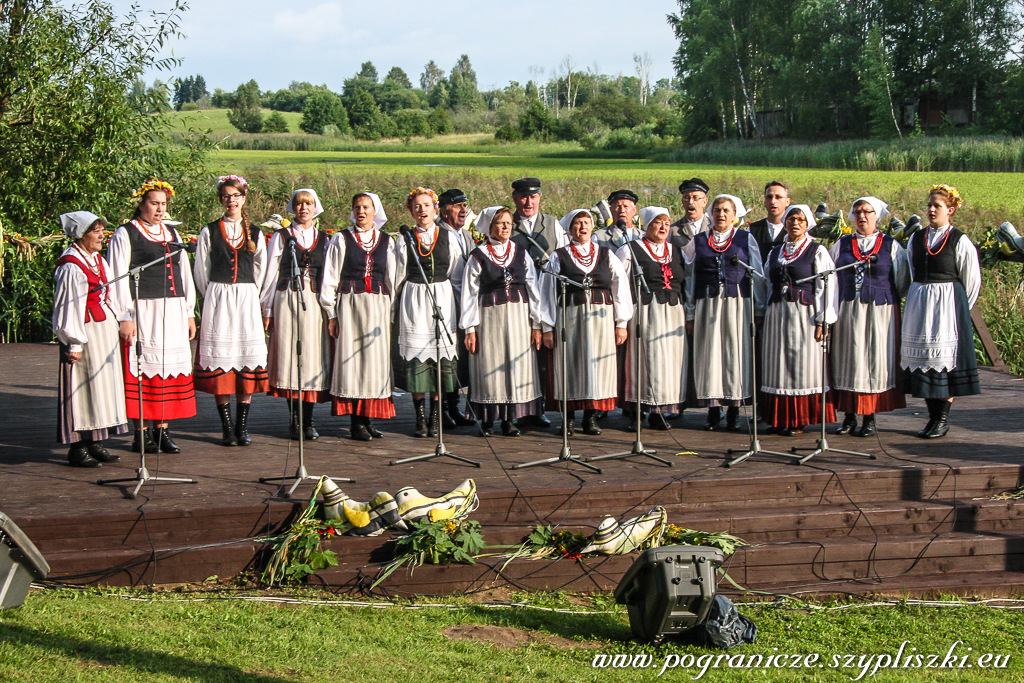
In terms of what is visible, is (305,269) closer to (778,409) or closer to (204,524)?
(204,524)

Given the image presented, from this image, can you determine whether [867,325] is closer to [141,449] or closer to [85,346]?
[141,449]

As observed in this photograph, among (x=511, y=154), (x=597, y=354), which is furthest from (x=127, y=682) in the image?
(x=511, y=154)

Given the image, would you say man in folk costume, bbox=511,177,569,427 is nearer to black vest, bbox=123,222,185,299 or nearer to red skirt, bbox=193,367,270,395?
red skirt, bbox=193,367,270,395

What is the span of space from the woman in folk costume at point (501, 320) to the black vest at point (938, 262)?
2.82 meters

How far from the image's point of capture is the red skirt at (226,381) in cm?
672

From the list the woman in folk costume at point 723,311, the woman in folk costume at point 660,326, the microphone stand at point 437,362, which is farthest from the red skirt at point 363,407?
the woman in folk costume at point 723,311

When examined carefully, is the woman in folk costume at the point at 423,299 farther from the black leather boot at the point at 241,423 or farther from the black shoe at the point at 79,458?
the black shoe at the point at 79,458

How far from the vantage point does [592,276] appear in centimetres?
704

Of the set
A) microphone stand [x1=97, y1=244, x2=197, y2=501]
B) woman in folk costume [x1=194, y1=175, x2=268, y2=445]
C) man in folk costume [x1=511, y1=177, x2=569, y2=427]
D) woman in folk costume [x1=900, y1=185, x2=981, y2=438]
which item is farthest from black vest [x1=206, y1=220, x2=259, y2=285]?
woman in folk costume [x1=900, y1=185, x2=981, y2=438]

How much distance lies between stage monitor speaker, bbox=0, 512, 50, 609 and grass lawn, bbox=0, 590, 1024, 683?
0.34m

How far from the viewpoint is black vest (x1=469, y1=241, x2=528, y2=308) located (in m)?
7.01

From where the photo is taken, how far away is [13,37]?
11766mm

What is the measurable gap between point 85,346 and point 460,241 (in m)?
2.83

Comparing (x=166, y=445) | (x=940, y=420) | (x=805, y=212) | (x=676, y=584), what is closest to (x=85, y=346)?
(x=166, y=445)
